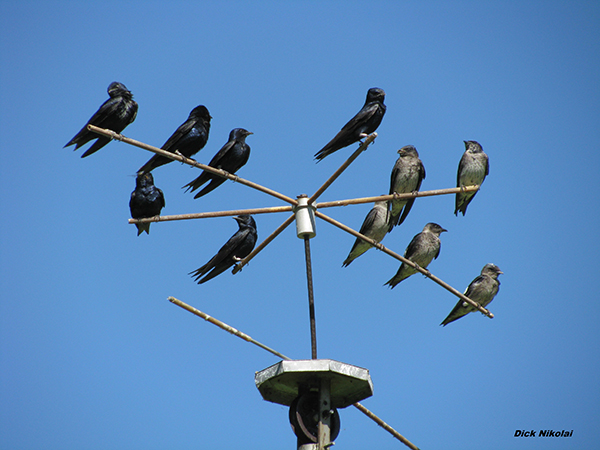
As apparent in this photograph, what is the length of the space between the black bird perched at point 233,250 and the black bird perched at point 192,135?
1.09 meters

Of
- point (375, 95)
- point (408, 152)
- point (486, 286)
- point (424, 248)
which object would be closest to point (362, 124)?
point (375, 95)

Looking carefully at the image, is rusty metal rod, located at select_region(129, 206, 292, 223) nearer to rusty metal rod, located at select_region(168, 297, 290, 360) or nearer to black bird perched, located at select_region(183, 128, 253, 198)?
rusty metal rod, located at select_region(168, 297, 290, 360)

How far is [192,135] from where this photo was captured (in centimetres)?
712

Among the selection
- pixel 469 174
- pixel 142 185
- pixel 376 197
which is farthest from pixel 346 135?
pixel 469 174

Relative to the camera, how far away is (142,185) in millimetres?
7523

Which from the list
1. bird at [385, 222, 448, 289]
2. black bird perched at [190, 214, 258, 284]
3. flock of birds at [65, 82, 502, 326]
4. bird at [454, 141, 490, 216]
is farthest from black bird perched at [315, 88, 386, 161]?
bird at [454, 141, 490, 216]

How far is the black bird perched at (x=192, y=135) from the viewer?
7016 mm

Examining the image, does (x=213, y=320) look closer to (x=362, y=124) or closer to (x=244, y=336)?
(x=244, y=336)

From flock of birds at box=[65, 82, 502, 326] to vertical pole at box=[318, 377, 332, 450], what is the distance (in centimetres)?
242

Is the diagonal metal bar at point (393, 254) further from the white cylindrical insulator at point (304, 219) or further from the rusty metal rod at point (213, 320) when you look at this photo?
the rusty metal rod at point (213, 320)

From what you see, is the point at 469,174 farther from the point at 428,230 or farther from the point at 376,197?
the point at 376,197

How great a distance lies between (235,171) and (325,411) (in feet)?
13.2

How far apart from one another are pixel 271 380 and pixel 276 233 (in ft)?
4.47

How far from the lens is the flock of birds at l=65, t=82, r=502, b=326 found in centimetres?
661
